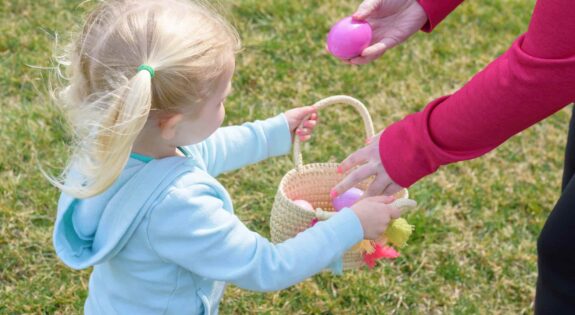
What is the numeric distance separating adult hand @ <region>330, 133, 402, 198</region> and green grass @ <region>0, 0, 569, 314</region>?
66cm

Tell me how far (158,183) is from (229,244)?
20 cm

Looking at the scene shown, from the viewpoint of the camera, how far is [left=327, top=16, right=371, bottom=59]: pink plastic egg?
2275mm

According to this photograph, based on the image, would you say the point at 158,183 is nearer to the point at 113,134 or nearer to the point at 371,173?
the point at 113,134

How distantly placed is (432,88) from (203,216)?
2.17m

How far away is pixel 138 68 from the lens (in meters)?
1.57

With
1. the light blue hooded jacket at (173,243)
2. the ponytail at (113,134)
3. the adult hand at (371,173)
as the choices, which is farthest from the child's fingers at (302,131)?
the ponytail at (113,134)

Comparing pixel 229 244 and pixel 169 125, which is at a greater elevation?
pixel 169 125

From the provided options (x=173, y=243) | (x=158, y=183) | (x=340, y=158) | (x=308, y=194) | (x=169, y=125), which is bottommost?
(x=340, y=158)

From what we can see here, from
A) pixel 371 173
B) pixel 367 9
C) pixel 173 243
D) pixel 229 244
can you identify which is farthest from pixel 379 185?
pixel 367 9

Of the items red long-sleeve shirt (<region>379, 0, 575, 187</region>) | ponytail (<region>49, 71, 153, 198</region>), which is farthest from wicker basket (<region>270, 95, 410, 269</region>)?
ponytail (<region>49, 71, 153, 198</region>)

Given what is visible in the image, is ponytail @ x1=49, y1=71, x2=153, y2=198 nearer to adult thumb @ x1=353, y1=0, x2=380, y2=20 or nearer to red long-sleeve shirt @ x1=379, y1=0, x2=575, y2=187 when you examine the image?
red long-sleeve shirt @ x1=379, y1=0, x2=575, y2=187

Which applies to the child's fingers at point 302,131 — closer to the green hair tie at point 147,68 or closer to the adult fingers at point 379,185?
the adult fingers at point 379,185

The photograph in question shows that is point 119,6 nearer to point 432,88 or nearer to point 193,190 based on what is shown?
point 193,190

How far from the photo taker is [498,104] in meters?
1.71
